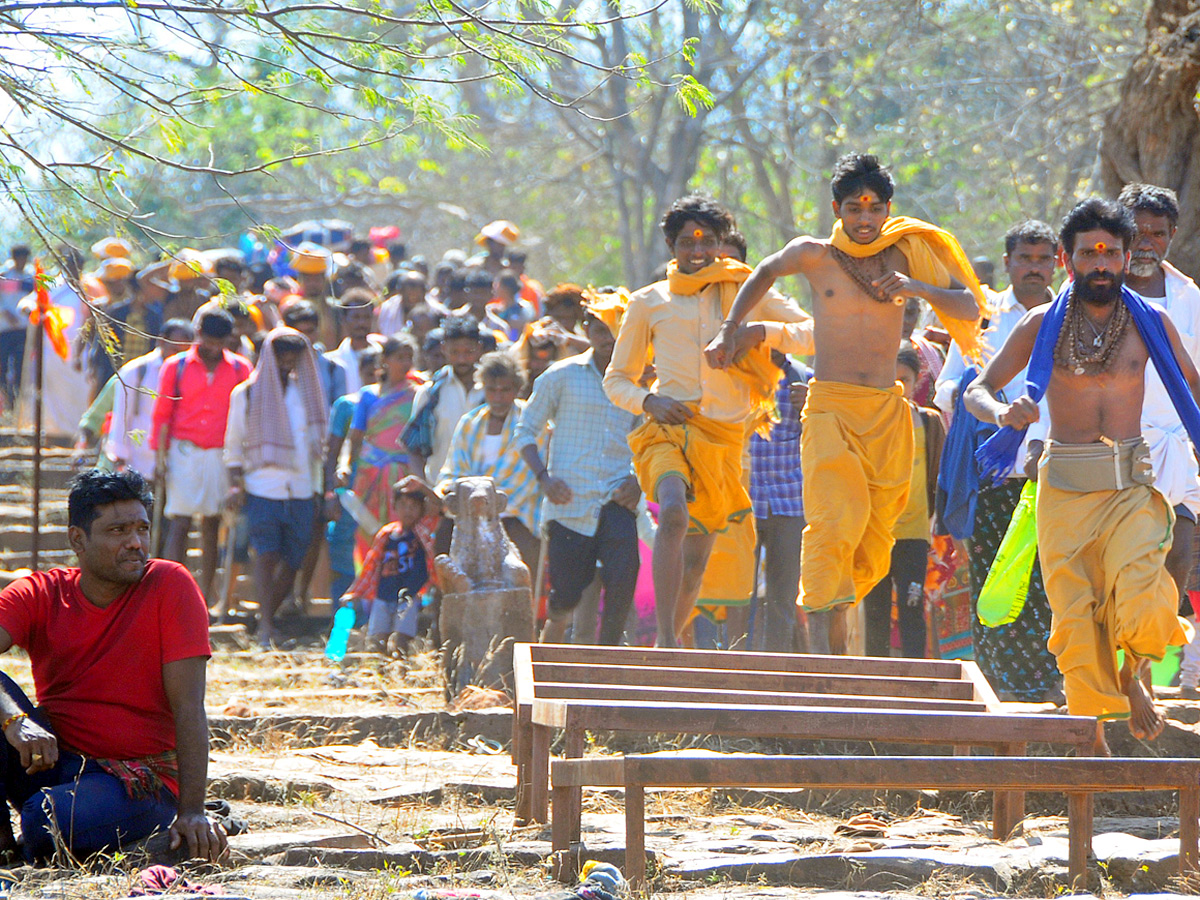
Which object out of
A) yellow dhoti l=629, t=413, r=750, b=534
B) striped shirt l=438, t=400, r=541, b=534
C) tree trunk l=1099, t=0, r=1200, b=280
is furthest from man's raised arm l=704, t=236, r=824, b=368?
A: tree trunk l=1099, t=0, r=1200, b=280

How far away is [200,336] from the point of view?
33.3 feet

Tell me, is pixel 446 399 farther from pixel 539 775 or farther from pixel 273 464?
pixel 539 775

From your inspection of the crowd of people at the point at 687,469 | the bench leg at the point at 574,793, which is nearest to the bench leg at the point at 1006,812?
the crowd of people at the point at 687,469

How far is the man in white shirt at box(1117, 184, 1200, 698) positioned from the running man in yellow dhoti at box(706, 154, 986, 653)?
0.74 metres

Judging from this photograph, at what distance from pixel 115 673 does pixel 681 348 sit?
138 inches

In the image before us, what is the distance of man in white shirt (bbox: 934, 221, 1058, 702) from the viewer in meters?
7.13

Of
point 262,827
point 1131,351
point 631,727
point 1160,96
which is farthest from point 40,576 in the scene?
point 1160,96

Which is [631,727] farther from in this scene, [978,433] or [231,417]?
[231,417]

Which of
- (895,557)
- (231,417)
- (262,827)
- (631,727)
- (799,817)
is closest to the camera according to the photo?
(631,727)

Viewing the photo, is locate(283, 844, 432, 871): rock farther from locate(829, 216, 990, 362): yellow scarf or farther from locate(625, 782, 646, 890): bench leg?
locate(829, 216, 990, 362): yellow scarf

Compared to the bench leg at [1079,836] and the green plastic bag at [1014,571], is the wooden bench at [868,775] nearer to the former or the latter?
the bench leg at [1079,836]

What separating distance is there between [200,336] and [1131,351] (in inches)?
258

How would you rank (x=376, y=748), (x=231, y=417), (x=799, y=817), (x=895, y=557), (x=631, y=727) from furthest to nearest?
(x=231, y=417)
(x=895, y=557)
(x=376, y=748)
(x=799, y=817)
(x=631, y=727)

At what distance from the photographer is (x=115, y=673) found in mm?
4828
